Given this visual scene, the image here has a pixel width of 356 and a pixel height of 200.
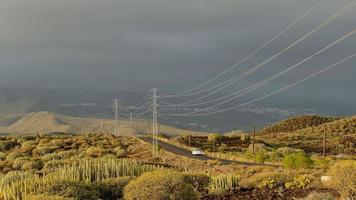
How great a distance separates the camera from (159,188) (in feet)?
73.7

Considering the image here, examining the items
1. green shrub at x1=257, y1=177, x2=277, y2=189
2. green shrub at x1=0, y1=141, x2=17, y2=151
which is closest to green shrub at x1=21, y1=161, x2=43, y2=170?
green shrub at x1=257, y1=177, x2=277, y2=189

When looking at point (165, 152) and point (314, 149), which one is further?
point (314, 149)

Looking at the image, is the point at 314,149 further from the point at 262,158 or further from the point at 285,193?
the point at 285,193

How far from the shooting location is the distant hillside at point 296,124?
5940 inches

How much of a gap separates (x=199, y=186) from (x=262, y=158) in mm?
35845

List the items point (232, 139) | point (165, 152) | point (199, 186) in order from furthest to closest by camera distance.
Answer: point (232, 139) → point (165, 152) → point (199, 186)

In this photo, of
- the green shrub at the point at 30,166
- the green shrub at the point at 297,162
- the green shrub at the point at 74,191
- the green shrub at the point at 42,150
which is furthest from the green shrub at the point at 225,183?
the green shrub at the point at 42,150

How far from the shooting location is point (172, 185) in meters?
22.9

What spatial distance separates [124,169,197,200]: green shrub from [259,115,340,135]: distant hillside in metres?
127

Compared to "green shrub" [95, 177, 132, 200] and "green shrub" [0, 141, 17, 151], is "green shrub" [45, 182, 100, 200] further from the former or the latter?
"green shrub" [0, 141, 17, 151]

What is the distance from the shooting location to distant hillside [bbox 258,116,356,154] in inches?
3711

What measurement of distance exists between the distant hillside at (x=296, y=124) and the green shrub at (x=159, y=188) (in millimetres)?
127410

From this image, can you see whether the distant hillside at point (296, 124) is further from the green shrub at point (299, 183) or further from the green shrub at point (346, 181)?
the green shrub at point (346, 181)

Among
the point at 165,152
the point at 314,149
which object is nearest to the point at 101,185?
the point at 165,152
